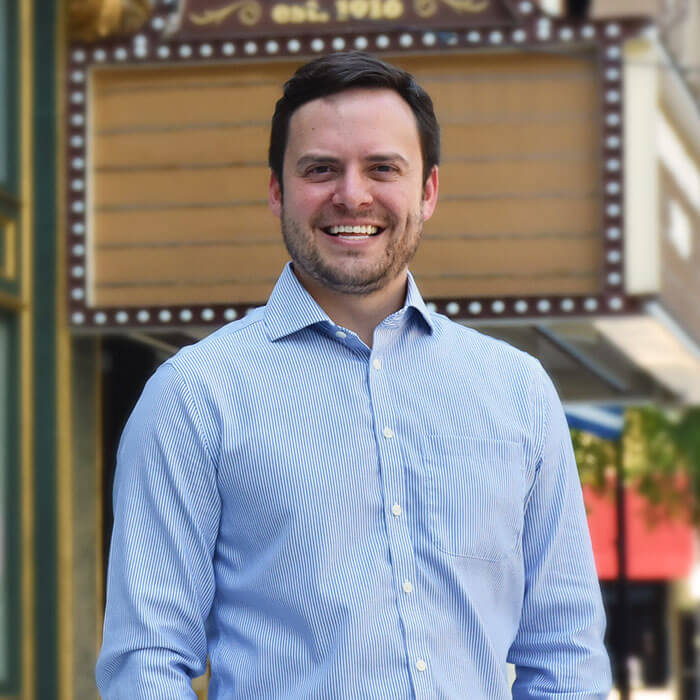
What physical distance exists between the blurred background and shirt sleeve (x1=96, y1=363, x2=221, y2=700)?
5.95 m

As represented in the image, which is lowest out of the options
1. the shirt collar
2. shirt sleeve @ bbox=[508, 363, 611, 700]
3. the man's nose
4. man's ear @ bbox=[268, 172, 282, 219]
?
shirt sleeve @ bbox=[508, 363, 611, 700]

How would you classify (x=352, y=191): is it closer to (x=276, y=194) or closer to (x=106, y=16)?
(x=276, y=194)

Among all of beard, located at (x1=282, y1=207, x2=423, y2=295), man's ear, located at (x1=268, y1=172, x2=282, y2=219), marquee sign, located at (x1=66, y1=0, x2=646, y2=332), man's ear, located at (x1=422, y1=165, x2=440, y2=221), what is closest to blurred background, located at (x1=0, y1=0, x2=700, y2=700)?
marquee sign, located at (x1=66, y1=0, x2=646, y2=332)

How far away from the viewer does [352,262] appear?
7.87ft

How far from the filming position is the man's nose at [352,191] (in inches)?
93.3

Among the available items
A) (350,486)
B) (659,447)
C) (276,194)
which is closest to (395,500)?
(350,486)

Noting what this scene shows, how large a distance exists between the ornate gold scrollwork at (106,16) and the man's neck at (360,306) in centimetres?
636

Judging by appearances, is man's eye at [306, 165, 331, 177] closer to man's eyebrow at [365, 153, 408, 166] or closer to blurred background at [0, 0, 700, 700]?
man's eyebrow at [365, 153, 408, 166]

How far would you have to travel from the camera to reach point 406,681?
2.22 metres

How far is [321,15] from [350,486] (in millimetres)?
6406

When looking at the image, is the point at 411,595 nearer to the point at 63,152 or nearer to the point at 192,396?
the point at 192,396

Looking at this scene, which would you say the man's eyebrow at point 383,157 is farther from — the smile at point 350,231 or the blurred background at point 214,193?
the blurred background at point 214,193

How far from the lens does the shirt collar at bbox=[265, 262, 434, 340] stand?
2.41 meters

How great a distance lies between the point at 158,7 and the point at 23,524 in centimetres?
293
